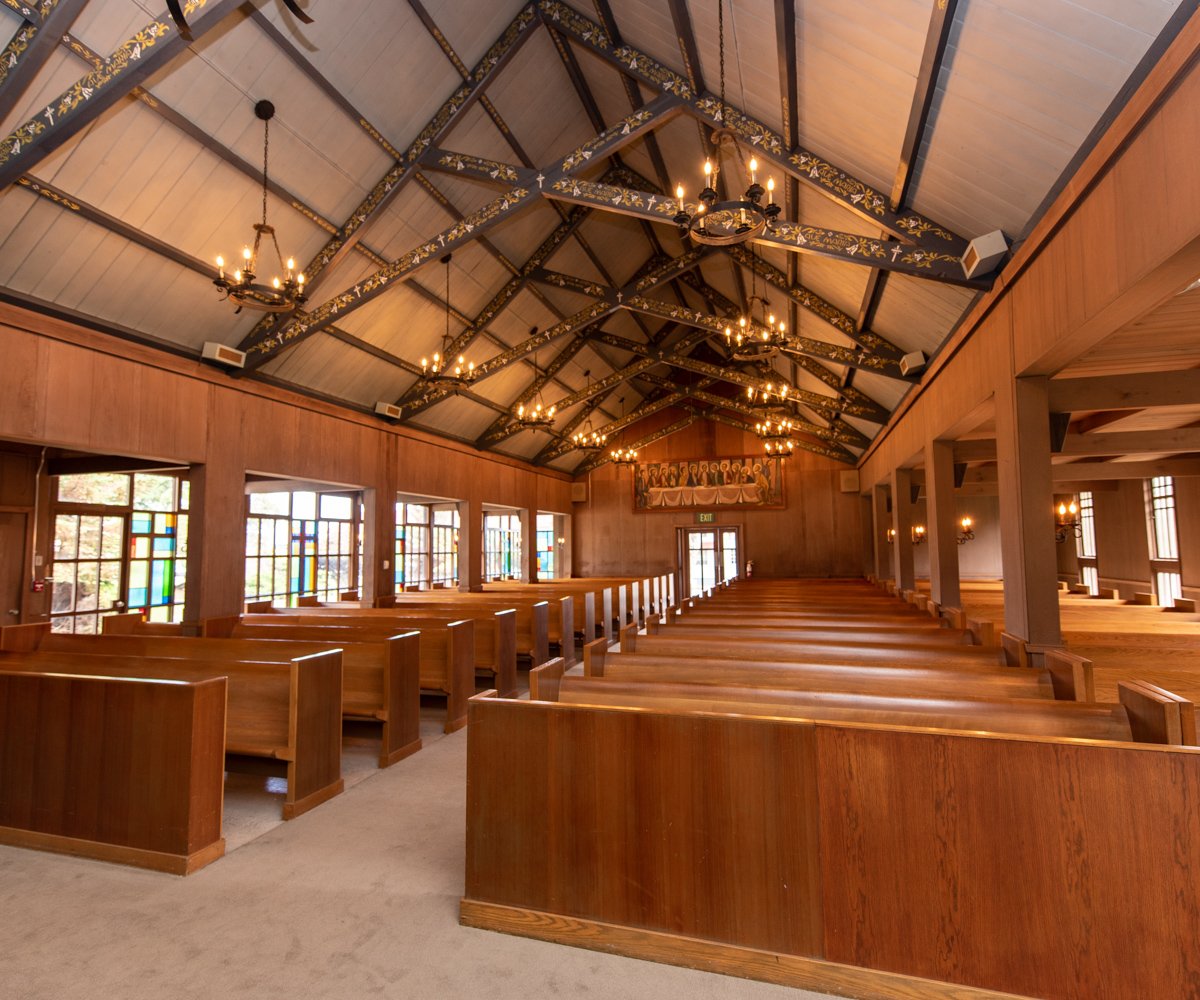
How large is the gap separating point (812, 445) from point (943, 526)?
26.9 ft

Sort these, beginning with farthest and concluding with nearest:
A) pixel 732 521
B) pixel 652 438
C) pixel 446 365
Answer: pixel 652 438
pixel 732 521
pixel 446 365

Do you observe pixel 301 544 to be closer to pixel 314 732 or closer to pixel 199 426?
pixel 199 426

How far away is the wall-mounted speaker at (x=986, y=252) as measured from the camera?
389cm

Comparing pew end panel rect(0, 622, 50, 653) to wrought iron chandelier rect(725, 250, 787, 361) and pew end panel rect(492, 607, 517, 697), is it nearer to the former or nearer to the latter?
pew end panel rect(492, 607, 517, 697)

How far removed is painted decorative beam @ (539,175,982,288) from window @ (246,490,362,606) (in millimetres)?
5670

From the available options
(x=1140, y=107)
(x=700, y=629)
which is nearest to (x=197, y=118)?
(x=700, y=629)

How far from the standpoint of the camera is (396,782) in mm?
3881

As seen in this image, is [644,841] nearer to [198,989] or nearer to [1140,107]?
[198,989]

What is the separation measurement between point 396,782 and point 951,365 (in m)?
5.27

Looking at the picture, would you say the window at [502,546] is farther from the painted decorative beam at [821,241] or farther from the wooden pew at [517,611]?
the painted decorative beam at [821,241]

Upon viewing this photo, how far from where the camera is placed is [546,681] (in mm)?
2648

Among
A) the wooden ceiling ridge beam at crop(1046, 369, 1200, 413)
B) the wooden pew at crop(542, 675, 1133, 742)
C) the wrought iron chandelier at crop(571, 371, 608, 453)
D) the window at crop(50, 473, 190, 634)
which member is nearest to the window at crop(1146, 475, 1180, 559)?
the wooden ceiling ridge beam at crop(1046, 369, 1200, 413)

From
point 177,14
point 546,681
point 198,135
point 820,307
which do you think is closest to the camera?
point 177,14

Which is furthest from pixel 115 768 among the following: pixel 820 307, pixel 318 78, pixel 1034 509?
pixel 820 307
